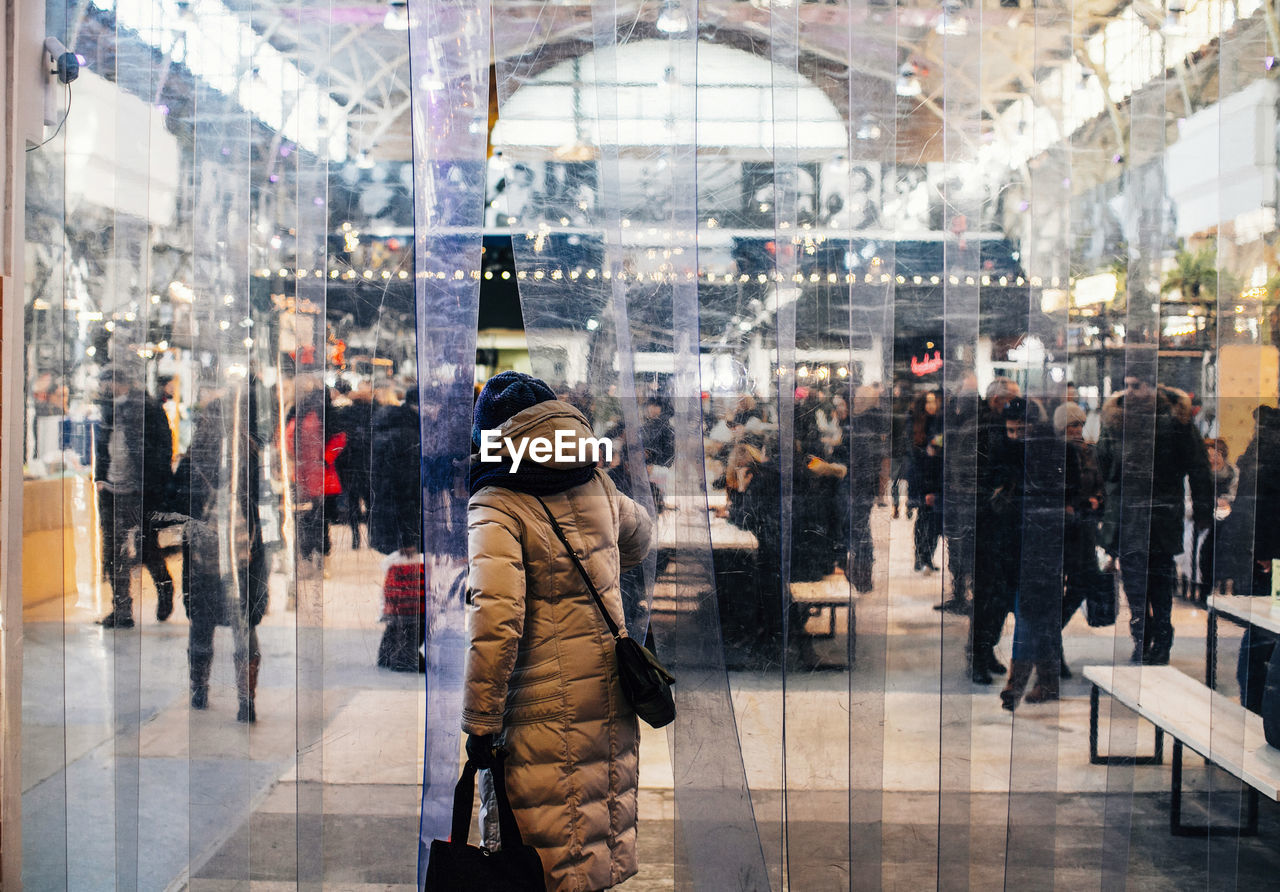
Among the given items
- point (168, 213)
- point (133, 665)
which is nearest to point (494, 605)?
point (133, 665)

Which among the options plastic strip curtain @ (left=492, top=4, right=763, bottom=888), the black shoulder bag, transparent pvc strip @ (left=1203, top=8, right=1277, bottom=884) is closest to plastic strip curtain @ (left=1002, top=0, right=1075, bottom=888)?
transparent pvc strip @ (left=1203, top=8, right=1277, bottom=884)

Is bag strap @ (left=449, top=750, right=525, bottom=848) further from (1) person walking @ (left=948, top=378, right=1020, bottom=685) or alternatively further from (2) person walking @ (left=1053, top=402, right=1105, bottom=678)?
(2) person walking @ (left=1053, top=402, right=1105, bottom=678)

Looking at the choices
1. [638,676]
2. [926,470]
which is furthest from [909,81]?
[638,676]

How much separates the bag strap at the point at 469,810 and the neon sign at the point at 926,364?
152 cm

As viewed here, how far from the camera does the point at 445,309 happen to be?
233cm

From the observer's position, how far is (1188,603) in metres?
2.54

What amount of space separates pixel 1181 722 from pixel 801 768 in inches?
41.2

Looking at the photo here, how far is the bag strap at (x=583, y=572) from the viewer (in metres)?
2.01

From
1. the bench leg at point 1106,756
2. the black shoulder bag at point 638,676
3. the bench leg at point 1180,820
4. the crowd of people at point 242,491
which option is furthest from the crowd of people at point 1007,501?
the crowd of people at point 242,491

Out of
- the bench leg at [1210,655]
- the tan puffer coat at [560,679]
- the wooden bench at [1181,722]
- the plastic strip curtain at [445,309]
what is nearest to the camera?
the tan puffer coat at [560,679]

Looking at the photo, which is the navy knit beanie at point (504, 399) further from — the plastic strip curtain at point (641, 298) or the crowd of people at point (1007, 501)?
the crowd of people at point (1007, 501)

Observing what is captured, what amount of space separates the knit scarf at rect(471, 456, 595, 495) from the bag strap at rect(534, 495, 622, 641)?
0.04m

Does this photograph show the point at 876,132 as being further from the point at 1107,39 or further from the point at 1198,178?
the point at 1198,178

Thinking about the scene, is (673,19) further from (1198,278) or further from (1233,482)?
(1233,482)
